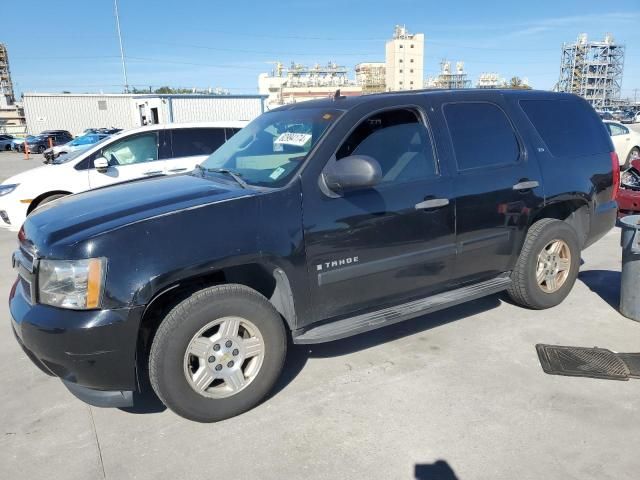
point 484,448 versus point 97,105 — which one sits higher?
point 97,105

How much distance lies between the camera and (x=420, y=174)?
3619 millimetres

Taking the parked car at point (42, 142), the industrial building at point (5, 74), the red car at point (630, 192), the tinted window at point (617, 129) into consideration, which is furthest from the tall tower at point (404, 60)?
the red car at point (630, 192)

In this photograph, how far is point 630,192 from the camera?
7660mm

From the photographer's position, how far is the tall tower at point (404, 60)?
127625 mm

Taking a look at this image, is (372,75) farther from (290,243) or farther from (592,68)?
(290,243)

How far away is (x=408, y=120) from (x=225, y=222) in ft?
5.45

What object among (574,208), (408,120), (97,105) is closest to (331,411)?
(408,120)

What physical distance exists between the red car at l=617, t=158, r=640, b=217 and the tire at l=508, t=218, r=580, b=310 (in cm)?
384

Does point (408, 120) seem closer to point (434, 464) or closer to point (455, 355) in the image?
point (455, 355)

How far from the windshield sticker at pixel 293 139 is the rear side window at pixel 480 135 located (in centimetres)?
115

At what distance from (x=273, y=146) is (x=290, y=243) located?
985 millimetres

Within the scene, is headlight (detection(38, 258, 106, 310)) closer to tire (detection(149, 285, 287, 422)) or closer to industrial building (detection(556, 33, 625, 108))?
tire (detection(149, 285, 287, 422))

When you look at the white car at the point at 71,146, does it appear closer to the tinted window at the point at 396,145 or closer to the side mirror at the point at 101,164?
the side mirror at the point at 101,164

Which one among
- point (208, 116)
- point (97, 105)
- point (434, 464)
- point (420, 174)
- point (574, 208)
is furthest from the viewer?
point (97, 105)
